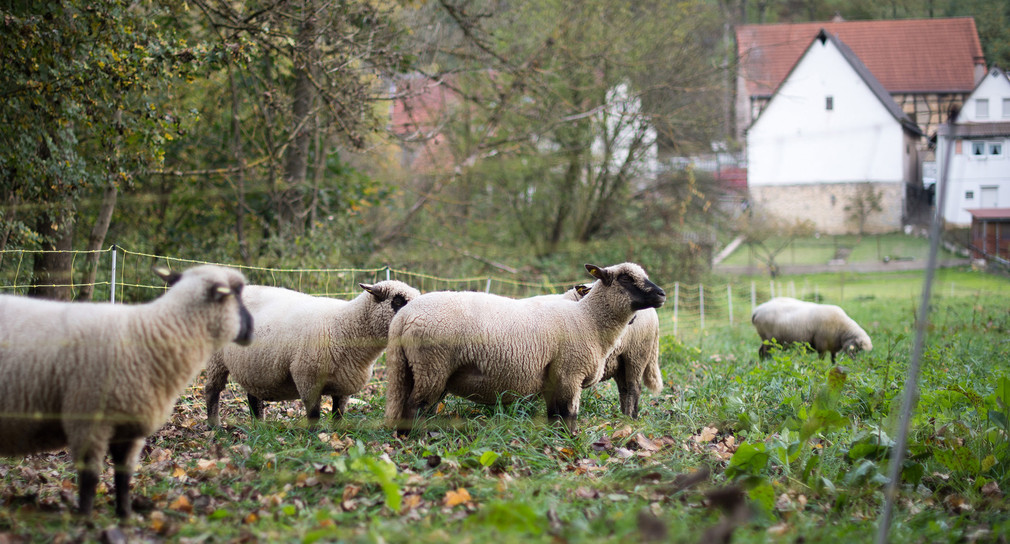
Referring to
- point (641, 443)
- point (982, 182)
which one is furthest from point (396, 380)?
point (982, 182)

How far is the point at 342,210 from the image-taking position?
13695 millimetres

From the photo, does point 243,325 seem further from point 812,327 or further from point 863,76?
point 863,76

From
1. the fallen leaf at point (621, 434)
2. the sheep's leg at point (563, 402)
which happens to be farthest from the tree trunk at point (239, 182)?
the fallen leaf at point (621, 434)

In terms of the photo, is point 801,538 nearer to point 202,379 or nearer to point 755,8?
point 202,379

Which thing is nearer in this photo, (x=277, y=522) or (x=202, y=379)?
(x=277, y=522)

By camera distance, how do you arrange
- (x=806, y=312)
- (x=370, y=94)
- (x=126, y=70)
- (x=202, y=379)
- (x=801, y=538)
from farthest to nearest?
(x=370, y=94) < (x=806, y=312) < (x=202, y=379) < (x=126, y=70) < (x=801, y=538)

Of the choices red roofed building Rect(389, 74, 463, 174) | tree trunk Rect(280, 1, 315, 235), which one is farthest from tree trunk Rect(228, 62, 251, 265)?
red roofed building Rect(389, 74, 463, 174)

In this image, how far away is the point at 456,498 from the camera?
3742 mm

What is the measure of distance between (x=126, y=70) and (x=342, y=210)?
6465 millimetres

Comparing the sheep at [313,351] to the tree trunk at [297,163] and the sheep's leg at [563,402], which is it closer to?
the sheep's leg at [563,402]

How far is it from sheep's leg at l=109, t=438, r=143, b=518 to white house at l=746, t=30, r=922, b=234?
30.0ft

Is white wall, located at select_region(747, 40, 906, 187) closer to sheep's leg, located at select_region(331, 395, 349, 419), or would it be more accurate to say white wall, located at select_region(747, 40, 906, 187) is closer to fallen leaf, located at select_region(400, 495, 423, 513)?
sheep's leg, located at select_region(331, 395, 349, 419)

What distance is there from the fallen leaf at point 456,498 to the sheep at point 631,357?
10.4 ft

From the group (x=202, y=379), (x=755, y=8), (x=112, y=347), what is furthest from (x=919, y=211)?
(x=755, y=8)
